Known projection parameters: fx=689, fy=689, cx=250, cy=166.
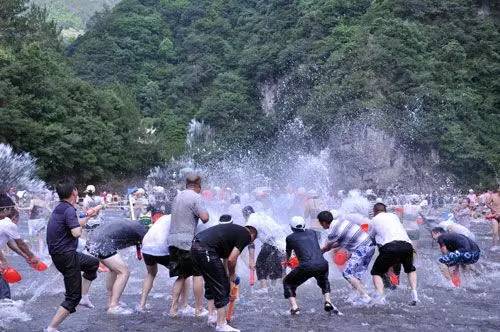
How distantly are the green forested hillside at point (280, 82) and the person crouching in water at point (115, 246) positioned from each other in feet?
115

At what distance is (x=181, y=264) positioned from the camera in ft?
27.8

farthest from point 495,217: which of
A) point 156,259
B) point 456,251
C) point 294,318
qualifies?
point 156,259

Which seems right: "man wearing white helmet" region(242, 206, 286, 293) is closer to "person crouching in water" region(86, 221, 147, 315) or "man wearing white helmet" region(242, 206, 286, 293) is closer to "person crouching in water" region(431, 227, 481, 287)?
"person crouching in water" region(86, 221, 147, 315)

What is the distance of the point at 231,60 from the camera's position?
88375mm

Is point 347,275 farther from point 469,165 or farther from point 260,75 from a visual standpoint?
point 260,75

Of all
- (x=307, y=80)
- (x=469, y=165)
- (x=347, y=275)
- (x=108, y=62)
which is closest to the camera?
(x=347, y=275)

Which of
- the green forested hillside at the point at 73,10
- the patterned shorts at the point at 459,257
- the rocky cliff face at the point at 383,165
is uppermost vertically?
the green forested hillside at the point at 73,10

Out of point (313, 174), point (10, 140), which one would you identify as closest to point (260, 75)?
point (313, 174)

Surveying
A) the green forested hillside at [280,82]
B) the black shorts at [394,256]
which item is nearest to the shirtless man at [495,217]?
the black shorts at [394,256]

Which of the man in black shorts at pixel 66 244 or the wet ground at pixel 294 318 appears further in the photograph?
the wet ground at pixel 294 318

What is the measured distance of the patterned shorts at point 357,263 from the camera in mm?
9602

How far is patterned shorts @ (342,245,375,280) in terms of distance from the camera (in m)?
9.60

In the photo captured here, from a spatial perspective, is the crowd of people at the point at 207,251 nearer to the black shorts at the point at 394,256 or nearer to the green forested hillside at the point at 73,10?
the black shorts at the point at 394,256

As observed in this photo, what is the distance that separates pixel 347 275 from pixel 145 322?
9.50ft
